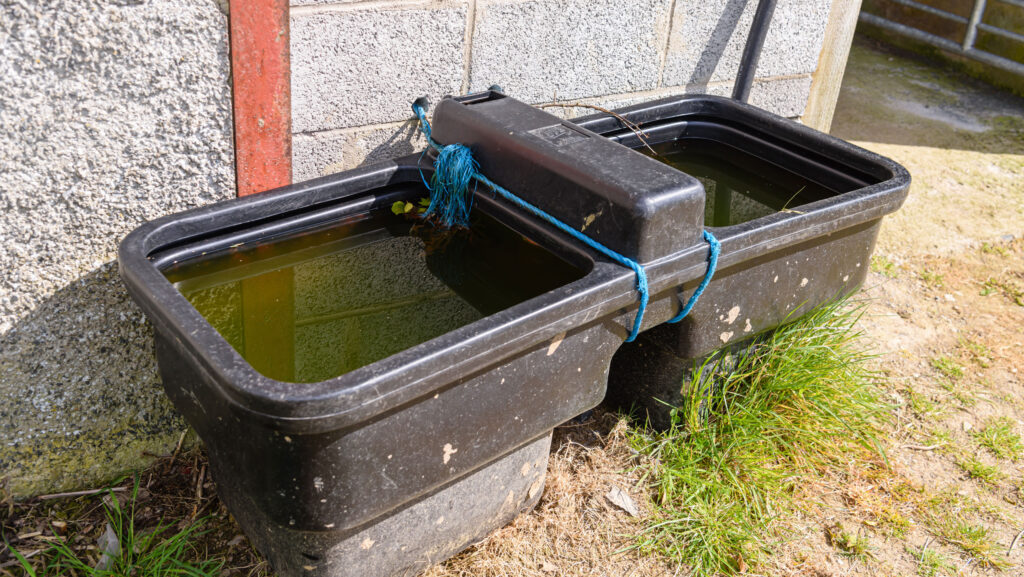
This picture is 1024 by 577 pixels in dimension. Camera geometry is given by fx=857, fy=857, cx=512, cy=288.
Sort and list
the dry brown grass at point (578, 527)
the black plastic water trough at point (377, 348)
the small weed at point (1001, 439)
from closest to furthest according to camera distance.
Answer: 1. the black plastic water trough at point (377, 348)
2. the dry brown grass at point (578, 527)
3. the small weed at point (1001, 439)

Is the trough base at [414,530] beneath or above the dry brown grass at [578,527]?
above

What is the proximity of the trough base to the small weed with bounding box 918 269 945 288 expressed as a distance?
224 centimetres

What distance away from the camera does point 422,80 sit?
2.56 metres

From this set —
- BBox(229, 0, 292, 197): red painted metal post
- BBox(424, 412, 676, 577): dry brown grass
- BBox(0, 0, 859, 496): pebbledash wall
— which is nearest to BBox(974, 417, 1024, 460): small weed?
BBox(424, 412, 676, 577): dry brown grass

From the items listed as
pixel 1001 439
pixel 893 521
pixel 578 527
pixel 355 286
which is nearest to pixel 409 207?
pixel 355 286

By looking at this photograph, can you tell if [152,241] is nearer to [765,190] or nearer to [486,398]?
[486,398]

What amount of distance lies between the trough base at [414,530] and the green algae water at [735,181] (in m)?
1.03

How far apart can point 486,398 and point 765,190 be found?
1.48 meters

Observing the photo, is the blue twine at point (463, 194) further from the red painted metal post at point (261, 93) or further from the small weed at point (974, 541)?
the small weed at point (974, 541)

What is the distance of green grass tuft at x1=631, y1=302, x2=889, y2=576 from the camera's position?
231cm

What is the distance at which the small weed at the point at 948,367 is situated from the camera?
310 centimetres

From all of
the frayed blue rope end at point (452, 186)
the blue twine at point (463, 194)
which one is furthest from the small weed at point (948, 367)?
the frayed blue rope end at point (452, 186)

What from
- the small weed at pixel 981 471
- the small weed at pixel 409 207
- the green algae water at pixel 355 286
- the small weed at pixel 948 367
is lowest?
the small weed at pixel 981 471

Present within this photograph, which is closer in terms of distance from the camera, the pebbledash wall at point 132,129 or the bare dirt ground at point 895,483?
the pebbledash wall at point 132,129
